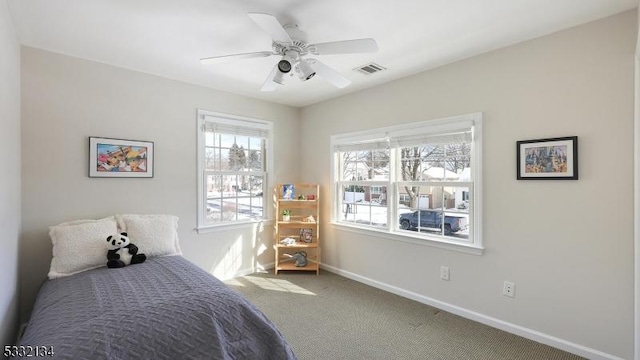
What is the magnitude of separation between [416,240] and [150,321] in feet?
8.39

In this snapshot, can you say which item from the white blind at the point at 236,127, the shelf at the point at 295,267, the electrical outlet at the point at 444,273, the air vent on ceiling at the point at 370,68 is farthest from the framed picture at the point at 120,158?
the electrical outlet at the point at 444,273

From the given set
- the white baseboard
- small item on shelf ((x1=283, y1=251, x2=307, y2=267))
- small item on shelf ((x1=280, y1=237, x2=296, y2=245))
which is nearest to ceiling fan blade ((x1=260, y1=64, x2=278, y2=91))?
small item on shelf ((x1=280, y1=237, x2=296, y2=245))

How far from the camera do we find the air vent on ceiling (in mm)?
2955

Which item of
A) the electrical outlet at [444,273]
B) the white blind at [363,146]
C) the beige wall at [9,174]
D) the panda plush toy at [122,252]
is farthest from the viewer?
the white blind at [363,146]

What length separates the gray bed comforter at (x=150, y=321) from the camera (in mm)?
1399

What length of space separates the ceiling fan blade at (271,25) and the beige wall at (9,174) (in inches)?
61.9

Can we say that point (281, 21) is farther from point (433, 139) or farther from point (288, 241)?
point (288, 241)

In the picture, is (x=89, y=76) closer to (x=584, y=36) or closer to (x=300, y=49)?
(x=300, y=49)

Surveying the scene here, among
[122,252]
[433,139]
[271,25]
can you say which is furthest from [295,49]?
[122,252]

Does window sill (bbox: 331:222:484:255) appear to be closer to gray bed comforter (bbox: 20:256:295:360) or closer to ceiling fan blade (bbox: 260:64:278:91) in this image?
gray bed comforter (bbox: 20:256:295:360)

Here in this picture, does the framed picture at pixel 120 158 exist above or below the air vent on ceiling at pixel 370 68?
below

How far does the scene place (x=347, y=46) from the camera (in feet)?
6.42

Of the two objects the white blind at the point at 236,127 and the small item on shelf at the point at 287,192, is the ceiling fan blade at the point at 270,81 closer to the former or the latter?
the white blind at the point at 236,127

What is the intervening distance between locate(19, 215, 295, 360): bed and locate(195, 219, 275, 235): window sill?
1.43 meters
